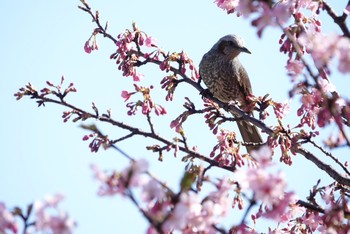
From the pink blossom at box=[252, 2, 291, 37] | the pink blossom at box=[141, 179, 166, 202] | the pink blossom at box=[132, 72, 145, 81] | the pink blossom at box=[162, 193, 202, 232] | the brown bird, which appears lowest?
the pink blossom at box=[162, 193, 202, 232]

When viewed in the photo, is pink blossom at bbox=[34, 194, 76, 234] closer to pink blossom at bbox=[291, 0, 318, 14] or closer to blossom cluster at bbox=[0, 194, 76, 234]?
blossom cluster at bbox=[0, 194, 76, 234]

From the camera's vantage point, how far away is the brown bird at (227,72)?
19.2 ft

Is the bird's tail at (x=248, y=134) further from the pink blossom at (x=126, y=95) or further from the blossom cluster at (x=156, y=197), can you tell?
the blossom cluster at (x=156, y=197)

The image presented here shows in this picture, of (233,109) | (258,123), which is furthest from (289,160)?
(233,109)

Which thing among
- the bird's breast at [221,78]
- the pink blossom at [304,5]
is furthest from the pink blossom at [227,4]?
the bird's breast at [221,78]

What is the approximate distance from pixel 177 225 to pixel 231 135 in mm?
2200

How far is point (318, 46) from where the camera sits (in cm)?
207

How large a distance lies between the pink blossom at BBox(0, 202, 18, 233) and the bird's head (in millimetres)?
4289

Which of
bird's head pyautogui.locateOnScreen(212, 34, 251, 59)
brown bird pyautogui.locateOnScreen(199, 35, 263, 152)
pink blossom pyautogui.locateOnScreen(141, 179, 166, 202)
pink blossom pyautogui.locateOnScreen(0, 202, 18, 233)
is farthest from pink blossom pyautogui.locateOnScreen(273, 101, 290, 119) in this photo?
pink blossom pyautogui.locateOnScreen(0, 202, 18, 233)

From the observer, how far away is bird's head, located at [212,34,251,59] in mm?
5969

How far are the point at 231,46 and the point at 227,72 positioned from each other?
32cm

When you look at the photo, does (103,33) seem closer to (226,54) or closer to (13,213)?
(226,54)

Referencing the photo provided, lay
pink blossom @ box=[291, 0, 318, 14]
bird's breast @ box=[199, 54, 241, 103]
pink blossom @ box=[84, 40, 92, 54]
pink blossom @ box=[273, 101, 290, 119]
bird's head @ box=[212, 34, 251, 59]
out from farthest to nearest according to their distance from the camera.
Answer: bird's head @ box=[212, 34, 251, 59] < bird's breast @ box=[199, 54, 241, 103] < pink blossom @ box=[84, 40, 92, 54] < pink blossom @ box=[273, 101, 290, 119] < pink blossom @ box=[291, 0, 318, 14]

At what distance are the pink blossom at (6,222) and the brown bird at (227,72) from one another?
13.2 feet
